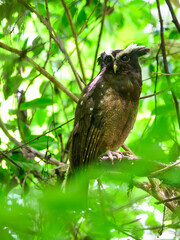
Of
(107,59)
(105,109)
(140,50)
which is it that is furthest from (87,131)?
(140,50)

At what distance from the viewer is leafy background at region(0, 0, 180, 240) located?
61 cm

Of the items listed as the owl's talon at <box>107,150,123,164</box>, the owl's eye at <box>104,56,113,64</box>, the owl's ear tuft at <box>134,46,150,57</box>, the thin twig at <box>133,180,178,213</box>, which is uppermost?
the owl's ear tuft at <box>134,46,150,57</box>

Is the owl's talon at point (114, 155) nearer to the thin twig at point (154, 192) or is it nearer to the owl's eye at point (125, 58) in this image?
the thin twig at point (154, 192)

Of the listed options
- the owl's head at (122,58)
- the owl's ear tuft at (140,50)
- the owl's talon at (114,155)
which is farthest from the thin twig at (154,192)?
the owl's ear tuft at (140,50)

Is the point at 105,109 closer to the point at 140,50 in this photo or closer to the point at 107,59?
the point at 107,59

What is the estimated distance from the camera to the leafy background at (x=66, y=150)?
0.61 metres

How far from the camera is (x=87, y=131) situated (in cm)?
244

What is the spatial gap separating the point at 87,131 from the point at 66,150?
70 centimetres

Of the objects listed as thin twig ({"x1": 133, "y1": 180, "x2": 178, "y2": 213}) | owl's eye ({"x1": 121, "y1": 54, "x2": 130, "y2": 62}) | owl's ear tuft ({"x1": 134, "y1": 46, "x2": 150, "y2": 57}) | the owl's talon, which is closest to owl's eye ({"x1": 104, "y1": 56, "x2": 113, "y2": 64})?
owl's eye ({"x1": 121, "y1": 54, "x2": 130, "y2": 62})

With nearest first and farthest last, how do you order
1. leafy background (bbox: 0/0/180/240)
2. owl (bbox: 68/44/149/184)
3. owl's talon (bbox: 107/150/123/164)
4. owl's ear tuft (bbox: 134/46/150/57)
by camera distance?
leafy background (bbox: 0/0/180/240)
owl's talon (bbox: 107/150/123/164)
owl (bbox: 68/44/149/184)
owl's ear tuft (bbox: 134/46/150/57)

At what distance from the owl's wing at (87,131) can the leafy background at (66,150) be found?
0.75ft

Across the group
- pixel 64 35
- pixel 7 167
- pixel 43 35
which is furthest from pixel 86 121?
pixel 64 35

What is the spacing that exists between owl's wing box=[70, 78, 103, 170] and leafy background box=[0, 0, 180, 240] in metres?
0.23

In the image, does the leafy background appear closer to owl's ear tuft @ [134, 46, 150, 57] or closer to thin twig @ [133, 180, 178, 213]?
thin twig @ [133, 180, 178, 213]
